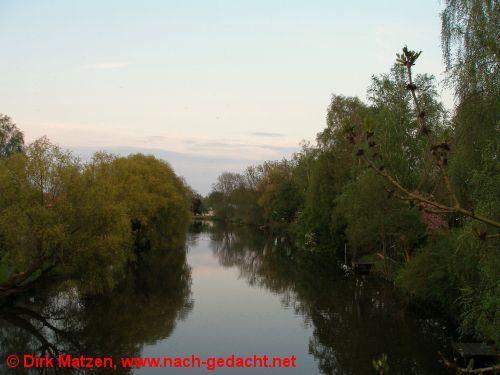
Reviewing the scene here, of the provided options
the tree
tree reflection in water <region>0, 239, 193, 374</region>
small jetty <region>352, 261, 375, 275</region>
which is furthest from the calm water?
the tree

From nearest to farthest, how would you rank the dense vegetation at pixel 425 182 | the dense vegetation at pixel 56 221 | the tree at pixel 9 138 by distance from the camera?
the dense vegetation at pixel 425 182, the dense vegetation at pixel 56 221, the tree at pixel 9 138

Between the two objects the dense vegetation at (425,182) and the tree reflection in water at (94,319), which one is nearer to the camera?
the dense vegetation at (425,182)

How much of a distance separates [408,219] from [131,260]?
24.0 metres

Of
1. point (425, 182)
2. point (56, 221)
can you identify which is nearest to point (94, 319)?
point (56, 221)

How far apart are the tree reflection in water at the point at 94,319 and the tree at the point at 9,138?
77.2 feet

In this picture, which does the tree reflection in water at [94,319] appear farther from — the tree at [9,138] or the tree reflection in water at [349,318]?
the tree at [9,138]

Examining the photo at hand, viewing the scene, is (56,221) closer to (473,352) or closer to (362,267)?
(473,352)

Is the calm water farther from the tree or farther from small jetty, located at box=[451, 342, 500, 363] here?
the tree

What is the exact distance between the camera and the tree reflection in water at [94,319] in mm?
19797

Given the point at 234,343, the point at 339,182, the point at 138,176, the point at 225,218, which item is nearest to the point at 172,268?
the point at 138,176

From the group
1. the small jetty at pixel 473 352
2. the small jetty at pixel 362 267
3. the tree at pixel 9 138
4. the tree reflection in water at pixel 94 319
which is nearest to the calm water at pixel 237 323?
the tree reflection in water at pixel 94 319

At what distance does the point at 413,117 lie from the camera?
3091 cm

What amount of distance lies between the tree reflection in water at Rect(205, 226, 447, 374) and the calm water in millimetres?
46

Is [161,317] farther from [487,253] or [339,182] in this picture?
[339,182]
